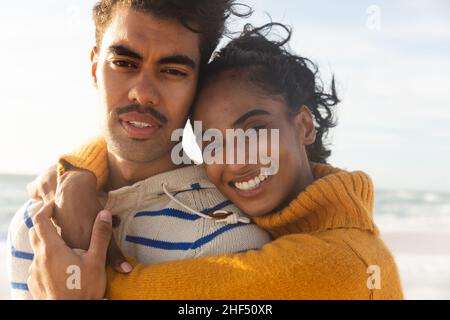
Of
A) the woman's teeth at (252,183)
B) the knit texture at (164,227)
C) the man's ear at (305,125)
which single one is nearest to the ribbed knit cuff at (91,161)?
the knit texture at (164,227)

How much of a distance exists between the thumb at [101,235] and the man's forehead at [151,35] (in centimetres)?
56

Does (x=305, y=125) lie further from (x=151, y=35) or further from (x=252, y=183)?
(x=151, y=35)

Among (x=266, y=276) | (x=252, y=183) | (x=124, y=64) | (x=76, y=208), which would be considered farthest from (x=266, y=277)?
(x=124, y=64)

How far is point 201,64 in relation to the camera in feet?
6.88

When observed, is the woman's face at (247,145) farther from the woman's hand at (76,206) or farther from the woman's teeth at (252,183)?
the woman's hand at (76,206)

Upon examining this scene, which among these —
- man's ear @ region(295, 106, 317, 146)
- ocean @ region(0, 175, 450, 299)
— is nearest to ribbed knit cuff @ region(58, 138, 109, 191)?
man's ear @ region(295, 106, 317, 146)

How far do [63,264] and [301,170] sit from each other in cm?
86

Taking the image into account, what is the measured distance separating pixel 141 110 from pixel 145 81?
0.32 feet

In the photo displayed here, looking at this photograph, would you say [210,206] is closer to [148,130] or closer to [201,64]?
[148,130]

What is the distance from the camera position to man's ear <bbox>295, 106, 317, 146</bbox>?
7.02 ft

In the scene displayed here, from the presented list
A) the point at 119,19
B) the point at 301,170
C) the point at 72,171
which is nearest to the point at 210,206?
the point at 301,170

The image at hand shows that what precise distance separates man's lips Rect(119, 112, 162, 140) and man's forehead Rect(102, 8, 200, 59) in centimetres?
21

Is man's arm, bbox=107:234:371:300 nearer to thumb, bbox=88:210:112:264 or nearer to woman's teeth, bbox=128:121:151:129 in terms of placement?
thumb, bbox=88:210:112:264
